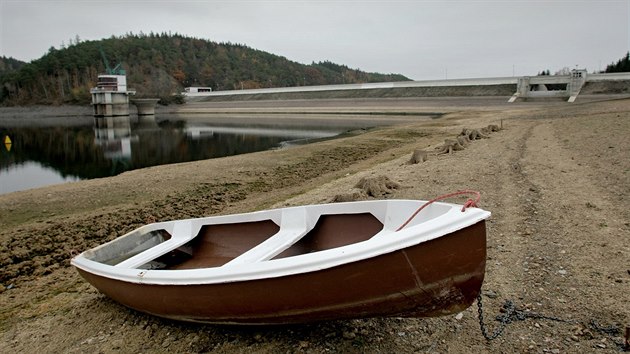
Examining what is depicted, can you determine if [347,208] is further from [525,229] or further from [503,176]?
[503,176]

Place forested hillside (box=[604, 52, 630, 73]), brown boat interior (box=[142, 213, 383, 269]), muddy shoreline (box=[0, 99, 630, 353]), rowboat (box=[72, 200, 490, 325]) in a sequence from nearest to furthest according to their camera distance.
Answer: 1. rowboat (box=[72, 200, 490, 325])
2. muddy shoreline (box=[0, 99, 630, 353])
3. brown boat interior (box=[142, 213, 383, 269])
4. forested hillside (box=[604, 52, 630, 73])

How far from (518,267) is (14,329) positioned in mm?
5959

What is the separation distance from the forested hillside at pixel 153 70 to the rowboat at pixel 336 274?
10928cm

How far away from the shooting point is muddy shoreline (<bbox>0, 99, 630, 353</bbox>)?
3.88m

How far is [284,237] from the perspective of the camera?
491 cm

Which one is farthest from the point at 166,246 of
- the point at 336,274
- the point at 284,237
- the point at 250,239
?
the point at 336,274

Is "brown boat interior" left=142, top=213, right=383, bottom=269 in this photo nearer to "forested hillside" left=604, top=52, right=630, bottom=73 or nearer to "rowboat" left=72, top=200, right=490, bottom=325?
"rowboat" left=72, top=200, right=490, bottom=325

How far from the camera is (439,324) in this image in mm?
4023

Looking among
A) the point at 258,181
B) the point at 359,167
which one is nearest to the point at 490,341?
the point at 258,181

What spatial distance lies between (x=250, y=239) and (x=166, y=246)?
1128 mm

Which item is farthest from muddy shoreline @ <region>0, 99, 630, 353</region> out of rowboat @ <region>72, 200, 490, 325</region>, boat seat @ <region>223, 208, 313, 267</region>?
boat seat @ <region>223, 208, 313, 267</region>

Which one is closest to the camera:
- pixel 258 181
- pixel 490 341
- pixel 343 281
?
pixel 343 281

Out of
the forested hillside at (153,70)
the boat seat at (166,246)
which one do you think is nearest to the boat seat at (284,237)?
the boat seat at (166,246)

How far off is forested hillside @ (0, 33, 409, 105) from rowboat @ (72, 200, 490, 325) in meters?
109
